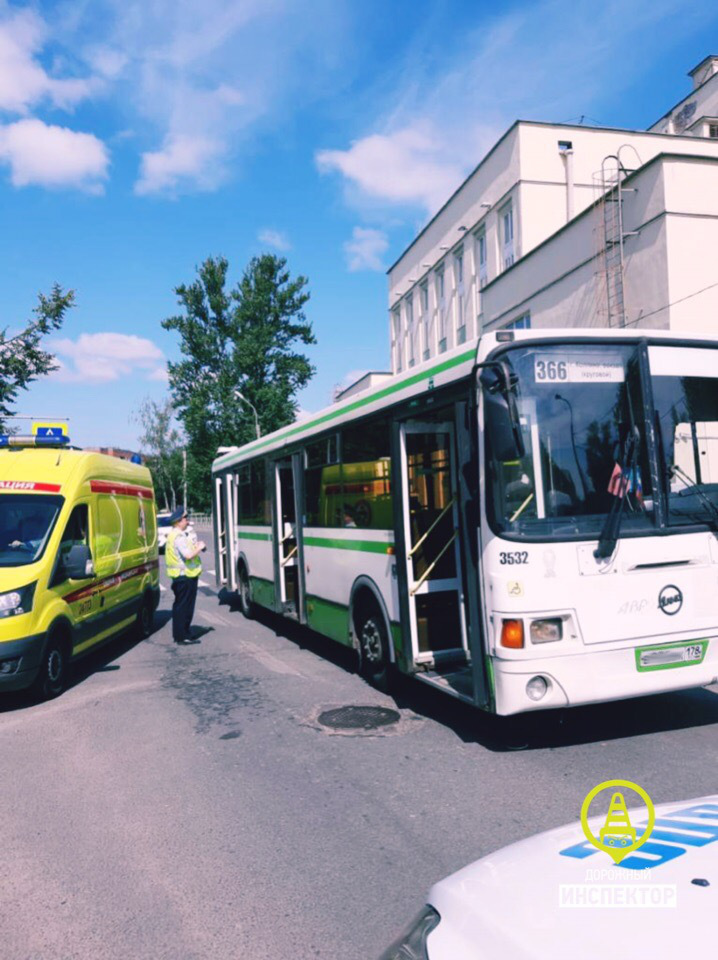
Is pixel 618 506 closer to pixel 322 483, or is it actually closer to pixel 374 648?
pixel 374 648

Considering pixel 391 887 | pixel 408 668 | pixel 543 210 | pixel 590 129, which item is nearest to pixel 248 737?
pixel 408 668

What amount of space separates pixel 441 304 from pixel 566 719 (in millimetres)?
33246

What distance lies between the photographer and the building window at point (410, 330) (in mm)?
42188

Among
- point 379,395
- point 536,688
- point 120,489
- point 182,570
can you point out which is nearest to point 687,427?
point 536,688

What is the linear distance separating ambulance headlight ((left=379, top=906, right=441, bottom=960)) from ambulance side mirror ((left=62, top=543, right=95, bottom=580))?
660cm

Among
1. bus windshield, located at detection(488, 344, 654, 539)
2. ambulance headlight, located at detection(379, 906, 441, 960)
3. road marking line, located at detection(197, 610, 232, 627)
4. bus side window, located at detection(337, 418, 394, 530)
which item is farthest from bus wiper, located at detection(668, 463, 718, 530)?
road marking line, located at detection(197, 610, 232, 627)

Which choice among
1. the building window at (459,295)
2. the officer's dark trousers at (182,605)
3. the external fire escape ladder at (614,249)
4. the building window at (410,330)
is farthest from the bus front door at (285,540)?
the building window at (410,330)

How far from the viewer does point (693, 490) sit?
552cm

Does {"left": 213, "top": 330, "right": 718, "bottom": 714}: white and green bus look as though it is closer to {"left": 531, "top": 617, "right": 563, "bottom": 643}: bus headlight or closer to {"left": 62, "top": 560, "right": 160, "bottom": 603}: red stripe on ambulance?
{"left": 531, "top": 617, "right": 563, "bottom": 643}: bus headlight

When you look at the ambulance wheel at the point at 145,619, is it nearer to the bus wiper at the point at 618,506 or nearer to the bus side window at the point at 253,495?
the bus side window at the point at 253,495

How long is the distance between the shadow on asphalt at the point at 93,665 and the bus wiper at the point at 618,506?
18.6ft

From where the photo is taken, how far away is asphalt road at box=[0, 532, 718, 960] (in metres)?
3.48

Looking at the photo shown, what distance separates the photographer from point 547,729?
6.05 meters

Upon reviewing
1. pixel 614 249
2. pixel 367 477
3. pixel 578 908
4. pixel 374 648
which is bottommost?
pixel 374 648
